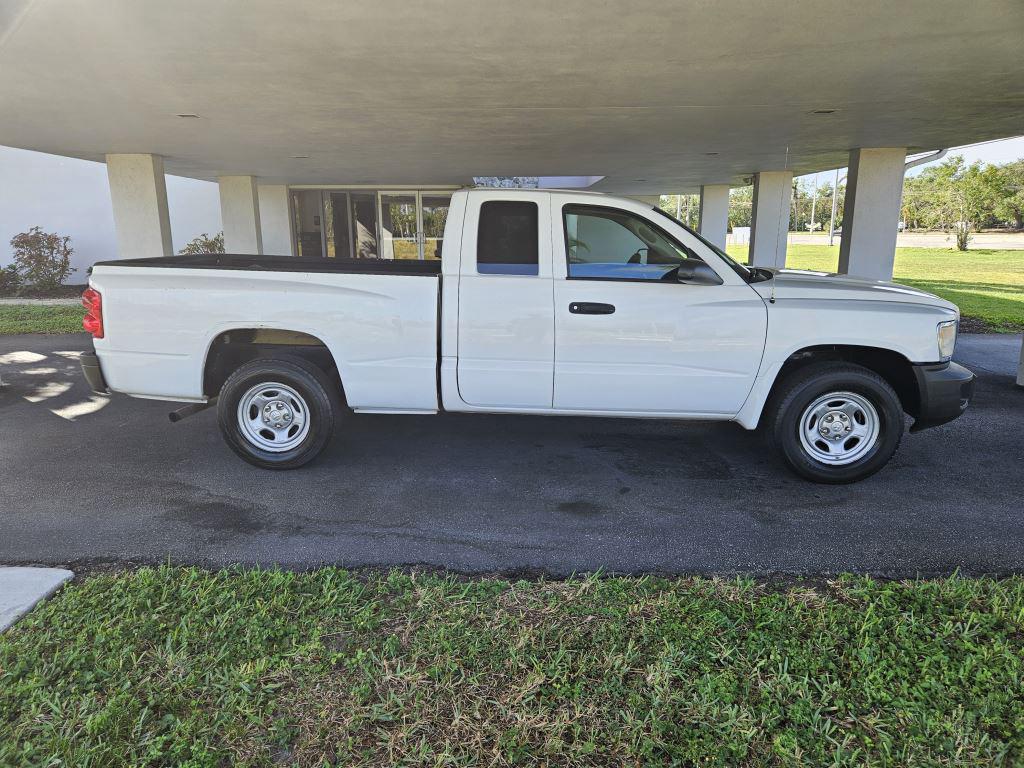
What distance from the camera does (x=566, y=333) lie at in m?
5.04

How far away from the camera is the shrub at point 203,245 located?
17.6 meters

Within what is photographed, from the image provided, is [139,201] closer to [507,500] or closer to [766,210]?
[507,500]

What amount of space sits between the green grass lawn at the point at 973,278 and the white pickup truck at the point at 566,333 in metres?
9.71

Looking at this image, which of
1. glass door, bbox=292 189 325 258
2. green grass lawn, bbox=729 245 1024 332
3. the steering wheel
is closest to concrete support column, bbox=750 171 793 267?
green grass lawn, bbox=729 245 1024 332

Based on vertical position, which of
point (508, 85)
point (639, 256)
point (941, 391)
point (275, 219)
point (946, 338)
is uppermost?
point (508, 85)

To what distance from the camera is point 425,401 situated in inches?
207

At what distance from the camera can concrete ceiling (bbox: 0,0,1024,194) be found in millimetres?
4715

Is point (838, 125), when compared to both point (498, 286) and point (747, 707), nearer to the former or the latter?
point (498, 286)

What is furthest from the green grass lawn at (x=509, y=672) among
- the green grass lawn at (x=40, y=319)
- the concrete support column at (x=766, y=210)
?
the concrete support column at (x=766, y=210)

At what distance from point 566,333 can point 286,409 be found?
2281 millimetres

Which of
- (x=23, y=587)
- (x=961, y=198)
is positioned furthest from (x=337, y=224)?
(x=961, y=198)

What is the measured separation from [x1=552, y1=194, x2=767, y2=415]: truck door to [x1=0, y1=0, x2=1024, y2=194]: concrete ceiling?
143 cm

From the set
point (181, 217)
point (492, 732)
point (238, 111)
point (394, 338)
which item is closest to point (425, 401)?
point (394, 338)

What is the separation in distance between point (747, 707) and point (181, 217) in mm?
19784
